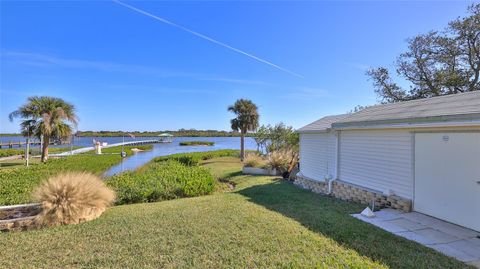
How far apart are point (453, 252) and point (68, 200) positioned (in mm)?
7035

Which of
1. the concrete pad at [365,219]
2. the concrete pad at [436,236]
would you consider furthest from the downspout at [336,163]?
the concrete pad at [436,236]

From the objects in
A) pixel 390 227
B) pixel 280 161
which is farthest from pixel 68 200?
pixel 280 161

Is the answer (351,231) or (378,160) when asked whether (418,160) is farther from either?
(351,231)

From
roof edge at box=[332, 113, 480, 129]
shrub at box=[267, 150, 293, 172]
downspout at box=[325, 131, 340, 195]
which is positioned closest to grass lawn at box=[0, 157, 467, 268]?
roof edge at box=[332, 113, 480, 129]

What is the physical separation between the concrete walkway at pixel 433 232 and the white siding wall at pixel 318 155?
339cm

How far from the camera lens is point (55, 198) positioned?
5.80 m

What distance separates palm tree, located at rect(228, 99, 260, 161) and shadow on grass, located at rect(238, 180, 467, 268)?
17.1m

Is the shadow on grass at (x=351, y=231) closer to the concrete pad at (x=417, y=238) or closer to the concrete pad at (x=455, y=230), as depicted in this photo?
the concrete pad at (x=417, y=238)

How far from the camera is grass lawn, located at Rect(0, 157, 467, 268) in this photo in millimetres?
3797

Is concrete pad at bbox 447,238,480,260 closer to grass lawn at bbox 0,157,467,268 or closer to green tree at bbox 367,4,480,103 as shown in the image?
grass lawn at bbox 0,157,467,268

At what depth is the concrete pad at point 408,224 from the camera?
5.21m

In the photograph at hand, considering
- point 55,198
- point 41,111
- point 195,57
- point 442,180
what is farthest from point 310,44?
point 41,111

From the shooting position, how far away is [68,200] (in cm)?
586

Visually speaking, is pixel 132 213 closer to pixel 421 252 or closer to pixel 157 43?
pixel 421 252
